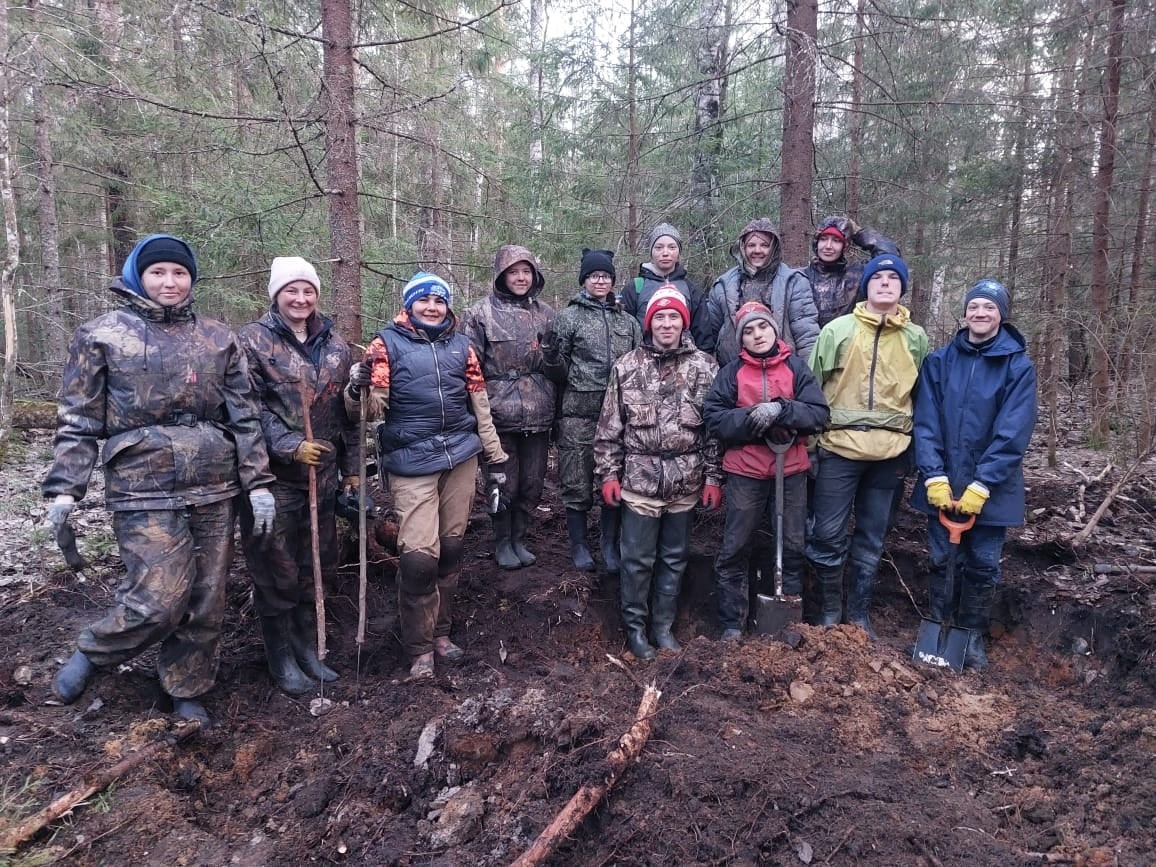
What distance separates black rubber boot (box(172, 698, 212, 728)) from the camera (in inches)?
157

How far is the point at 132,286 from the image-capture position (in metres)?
3.70

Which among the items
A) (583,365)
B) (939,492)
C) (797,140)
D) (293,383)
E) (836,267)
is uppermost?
Answer: (797,140)

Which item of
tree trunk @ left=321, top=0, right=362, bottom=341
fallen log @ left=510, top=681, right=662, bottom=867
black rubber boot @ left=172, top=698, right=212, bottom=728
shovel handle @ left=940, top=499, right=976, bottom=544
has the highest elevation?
tree trunk @ left=321, top=0, right=362, bottom=341

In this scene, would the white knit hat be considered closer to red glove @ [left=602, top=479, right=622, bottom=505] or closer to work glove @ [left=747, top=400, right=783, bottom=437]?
red glove @ [left=602, top=479, right=622, bottom=505]

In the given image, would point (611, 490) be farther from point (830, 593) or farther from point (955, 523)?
point (955, 523)

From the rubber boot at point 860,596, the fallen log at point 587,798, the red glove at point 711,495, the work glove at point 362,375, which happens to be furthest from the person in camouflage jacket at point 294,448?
the rubber boot at point 860,596

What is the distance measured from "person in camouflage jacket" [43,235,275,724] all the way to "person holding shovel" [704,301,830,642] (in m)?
3.06

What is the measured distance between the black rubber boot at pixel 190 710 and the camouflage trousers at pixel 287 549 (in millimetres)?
663

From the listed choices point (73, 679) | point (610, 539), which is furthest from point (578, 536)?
point (73, 679)

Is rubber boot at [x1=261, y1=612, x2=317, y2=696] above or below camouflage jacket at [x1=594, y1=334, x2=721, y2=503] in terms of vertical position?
below

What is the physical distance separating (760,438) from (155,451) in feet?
12.3

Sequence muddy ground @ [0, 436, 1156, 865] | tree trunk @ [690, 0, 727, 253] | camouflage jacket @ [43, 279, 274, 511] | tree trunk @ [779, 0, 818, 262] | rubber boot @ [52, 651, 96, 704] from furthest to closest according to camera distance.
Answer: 1. tree trunk @ [690, 0, 727, 253]
2. tree trunk @ [779, 0, 818, 262]
3. rubber boot @ [52, 651, 96, 704]
4. camouflage jacket @ [43, 279, 274, 511]
5. muddy ground @ [0, 436, 1156, 865]

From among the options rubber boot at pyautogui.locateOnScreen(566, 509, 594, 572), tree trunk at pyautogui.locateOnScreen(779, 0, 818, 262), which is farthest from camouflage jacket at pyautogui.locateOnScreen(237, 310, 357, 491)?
tree trunk at pyautogui.locateOnScreen(779, 0, 818, 262)

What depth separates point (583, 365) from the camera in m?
5.69
